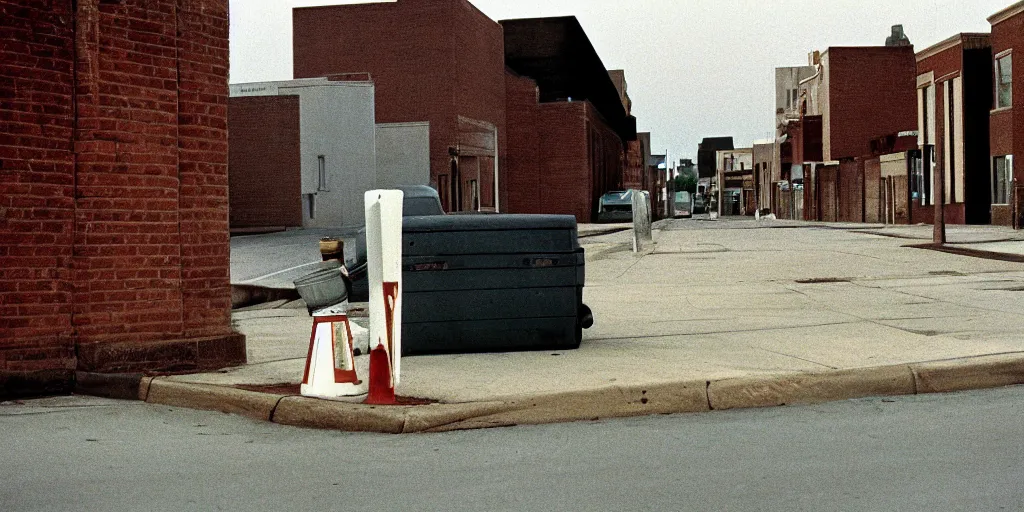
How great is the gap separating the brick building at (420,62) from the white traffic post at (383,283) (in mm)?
55880

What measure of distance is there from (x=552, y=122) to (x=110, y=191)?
7300 centimetres

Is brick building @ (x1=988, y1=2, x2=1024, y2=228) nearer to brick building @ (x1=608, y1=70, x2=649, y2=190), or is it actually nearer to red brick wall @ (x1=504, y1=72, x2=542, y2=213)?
red brick wall @ (x1=504, y1=72, x2=542, y2=213)

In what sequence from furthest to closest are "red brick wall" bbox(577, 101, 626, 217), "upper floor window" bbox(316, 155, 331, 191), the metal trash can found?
"red brick wall" bbox(577, 101, 626, 217) < "upper floor window" bbox(316, 155, 331, 191) < the metal trash can

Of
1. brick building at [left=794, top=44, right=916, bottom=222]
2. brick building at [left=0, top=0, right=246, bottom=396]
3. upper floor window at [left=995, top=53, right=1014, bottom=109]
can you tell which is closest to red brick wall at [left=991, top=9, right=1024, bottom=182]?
upper floor window at [left=995, top=53, right=1014, bottom=109]

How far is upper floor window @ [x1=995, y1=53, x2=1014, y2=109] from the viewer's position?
139 feet

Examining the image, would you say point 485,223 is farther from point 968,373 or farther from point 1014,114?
point 1014,114

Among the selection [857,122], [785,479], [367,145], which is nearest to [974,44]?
[857,122]

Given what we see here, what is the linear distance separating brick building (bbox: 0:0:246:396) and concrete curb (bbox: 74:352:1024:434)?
2.02ft

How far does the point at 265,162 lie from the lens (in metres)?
61.9

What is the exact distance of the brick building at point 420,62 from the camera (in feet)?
210

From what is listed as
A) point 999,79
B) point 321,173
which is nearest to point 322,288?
point 999,79

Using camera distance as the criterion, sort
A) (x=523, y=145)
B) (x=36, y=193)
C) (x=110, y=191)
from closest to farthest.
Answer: (x=36, y=193) → (x=110, y=191) → (x=523, y=145)

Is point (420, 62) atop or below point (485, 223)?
atop

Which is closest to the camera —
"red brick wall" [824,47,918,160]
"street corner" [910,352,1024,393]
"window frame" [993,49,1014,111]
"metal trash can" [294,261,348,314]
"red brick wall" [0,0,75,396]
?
"street corner" [910,352,1024,393]
